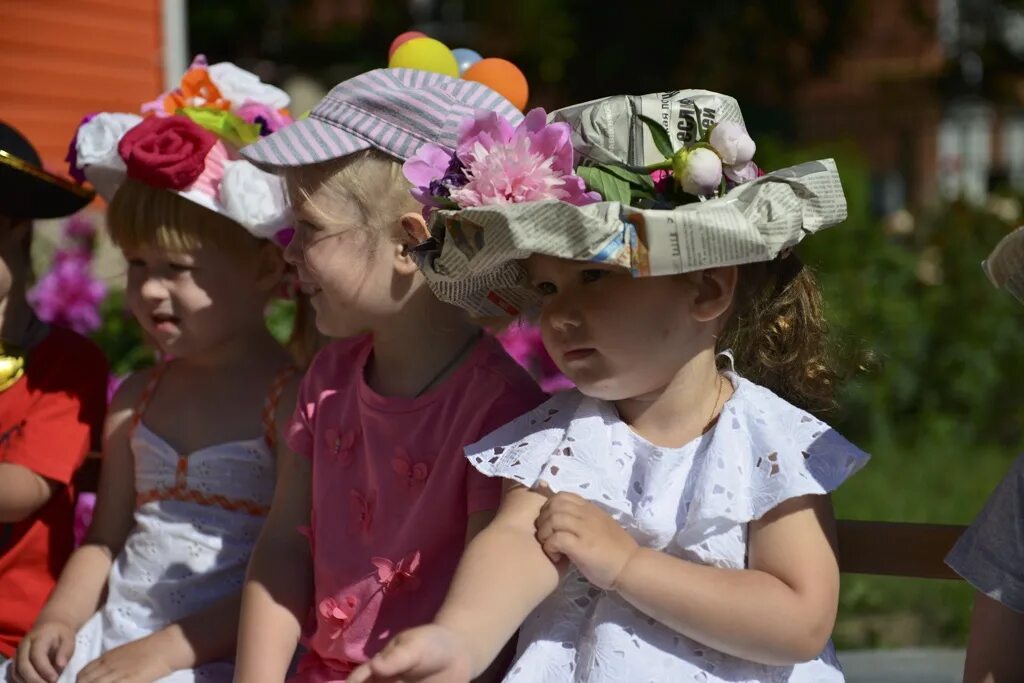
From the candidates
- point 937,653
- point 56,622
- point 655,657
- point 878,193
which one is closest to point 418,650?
point 655,657

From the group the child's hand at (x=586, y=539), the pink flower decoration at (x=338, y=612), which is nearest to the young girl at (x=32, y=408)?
the pink flower decoration at (x=338, y=612)

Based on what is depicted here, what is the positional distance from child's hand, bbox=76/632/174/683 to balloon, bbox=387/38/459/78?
52.3 inches

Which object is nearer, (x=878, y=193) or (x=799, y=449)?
(x=799, y=449)

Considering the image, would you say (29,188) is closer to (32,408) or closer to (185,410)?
(32,408)

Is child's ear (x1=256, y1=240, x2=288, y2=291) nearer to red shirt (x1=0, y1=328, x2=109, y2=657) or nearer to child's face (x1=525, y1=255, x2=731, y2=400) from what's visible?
red shirt (x1=0, y1=328, x2=109, y2=657)

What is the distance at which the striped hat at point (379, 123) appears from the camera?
263cm

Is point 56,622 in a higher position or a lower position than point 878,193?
higher

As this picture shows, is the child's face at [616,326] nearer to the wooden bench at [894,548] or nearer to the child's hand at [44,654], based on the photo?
A: the wooden bench at [894,548]

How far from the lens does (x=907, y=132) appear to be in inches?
941

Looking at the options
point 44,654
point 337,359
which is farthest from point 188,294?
point 44,654

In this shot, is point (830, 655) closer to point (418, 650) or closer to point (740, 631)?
point (740, 631)

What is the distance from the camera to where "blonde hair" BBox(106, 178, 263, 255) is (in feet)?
10.2

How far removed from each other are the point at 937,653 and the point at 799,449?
213 centimetres

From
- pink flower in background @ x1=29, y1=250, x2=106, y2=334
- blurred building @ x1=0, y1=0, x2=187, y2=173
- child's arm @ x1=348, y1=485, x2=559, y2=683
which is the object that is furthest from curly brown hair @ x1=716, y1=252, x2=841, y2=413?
blurred building @ x1=0, y1=0, x2=187, y2=173
